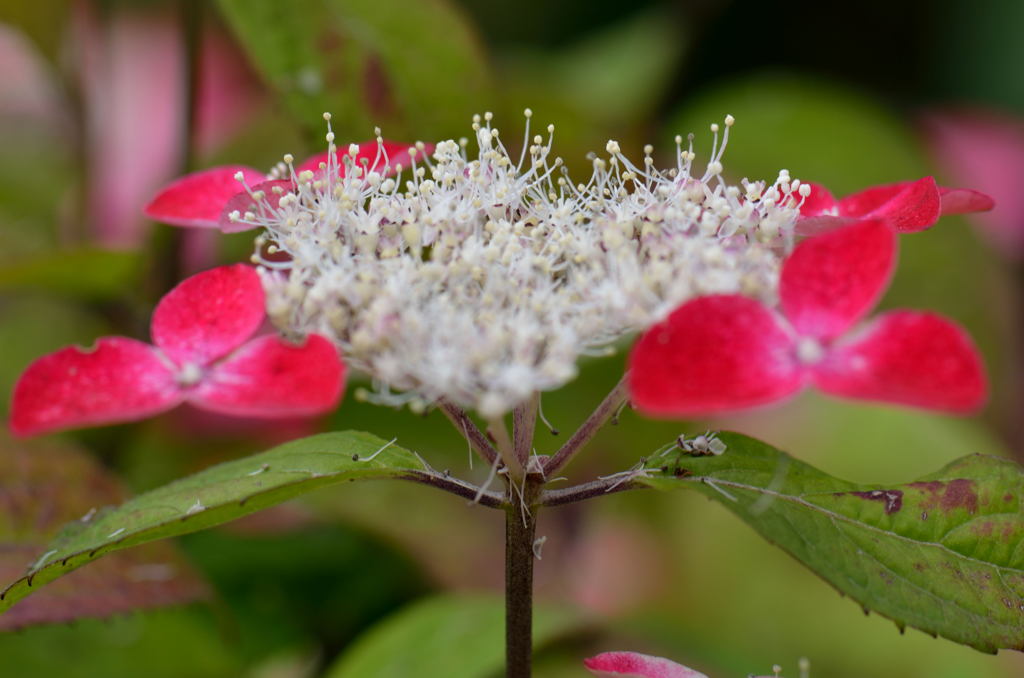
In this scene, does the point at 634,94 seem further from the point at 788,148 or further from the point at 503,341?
the point at 503,341

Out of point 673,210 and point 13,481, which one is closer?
point 673,210

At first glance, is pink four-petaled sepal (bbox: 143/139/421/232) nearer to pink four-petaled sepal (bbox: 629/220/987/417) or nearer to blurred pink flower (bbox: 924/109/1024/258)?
pink four-petaled sepal (bbox: 629/220/987/417)

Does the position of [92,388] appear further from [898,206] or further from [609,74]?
[609,74]

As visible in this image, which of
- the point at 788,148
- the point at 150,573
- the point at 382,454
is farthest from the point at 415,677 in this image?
the point at 788,148

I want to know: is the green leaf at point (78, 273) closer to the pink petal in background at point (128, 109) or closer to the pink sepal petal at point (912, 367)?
the pink petal in background at point (128, 109)

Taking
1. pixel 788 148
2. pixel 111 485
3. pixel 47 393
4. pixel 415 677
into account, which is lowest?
pixel 415 677

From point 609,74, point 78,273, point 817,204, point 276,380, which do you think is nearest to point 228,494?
point 276,380

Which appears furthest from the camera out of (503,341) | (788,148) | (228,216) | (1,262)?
(788,148)
